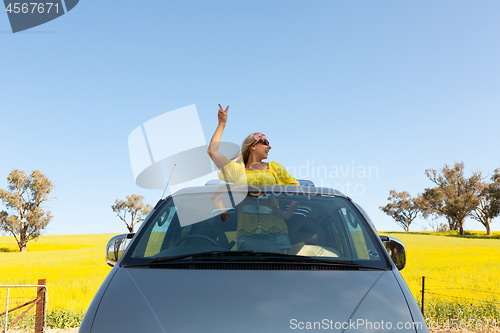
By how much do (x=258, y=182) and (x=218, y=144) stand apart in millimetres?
544

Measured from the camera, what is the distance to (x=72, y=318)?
8.04 metres

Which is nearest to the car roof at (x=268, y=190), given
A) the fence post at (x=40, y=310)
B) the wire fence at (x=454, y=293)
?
the fence post at (x=40, y=310)

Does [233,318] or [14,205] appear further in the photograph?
[14,205]

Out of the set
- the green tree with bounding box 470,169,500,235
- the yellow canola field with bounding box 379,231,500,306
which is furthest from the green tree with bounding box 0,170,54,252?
the green tree with bounding box 470,169,500,235

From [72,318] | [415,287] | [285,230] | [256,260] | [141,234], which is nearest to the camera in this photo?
[256,260]

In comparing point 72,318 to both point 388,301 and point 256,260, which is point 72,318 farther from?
point 388,301

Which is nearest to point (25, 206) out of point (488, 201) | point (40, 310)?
point (40, 310)

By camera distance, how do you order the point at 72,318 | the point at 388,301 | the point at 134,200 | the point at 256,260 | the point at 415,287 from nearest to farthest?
the point at 388,301 → the point at 256,260 → the point at 72,318 → the point at 415,287 → the point at 134,200

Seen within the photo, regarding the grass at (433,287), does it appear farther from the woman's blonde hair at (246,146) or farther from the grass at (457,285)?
the woman's blonde hair at (246,146)

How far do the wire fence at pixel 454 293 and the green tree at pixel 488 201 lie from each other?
160ft

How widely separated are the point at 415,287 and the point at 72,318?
10091 mm

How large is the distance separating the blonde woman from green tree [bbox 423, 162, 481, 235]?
196ft

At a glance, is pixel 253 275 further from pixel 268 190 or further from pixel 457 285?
pixel 457 285

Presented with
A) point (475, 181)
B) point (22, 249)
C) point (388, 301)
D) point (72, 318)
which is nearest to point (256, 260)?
point (388, 301)
